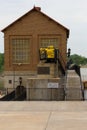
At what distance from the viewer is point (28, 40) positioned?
64.6 m

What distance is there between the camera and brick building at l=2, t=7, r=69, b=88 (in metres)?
63.2

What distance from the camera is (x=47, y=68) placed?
3788cm

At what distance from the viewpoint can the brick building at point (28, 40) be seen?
63156mm

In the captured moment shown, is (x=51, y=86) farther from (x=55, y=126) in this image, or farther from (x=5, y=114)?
(x=55, y=126)

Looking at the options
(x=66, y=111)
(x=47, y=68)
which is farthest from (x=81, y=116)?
(x=47, y=68)

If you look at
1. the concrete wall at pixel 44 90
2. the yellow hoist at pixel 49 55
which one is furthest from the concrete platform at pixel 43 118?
the yellow hoist at pixel 49 55

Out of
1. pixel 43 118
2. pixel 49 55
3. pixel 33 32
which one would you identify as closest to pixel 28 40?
pixel 33 32

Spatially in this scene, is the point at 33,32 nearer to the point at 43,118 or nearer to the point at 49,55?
the point at 49,55

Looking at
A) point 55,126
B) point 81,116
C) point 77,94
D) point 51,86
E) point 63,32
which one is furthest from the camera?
point 63,32

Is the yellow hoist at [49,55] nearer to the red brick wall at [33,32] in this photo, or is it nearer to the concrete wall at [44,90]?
the concrete wall at [44,90]

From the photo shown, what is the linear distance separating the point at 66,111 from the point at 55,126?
4.61m

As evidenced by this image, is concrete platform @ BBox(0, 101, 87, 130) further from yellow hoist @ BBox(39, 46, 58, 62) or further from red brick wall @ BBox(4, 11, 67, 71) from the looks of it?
red brick wall @ BBox(4, 11, 67, 71)

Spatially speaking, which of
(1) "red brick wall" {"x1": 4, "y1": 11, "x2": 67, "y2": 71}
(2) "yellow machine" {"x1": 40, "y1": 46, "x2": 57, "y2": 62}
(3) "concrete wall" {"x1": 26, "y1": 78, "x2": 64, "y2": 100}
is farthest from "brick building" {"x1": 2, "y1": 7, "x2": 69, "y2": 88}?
(3) "concrete wall" {"x1": 26, "y1": 78, "x2": 64, "y2": 100}

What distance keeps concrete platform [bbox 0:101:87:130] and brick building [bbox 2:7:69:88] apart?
1669 inches
